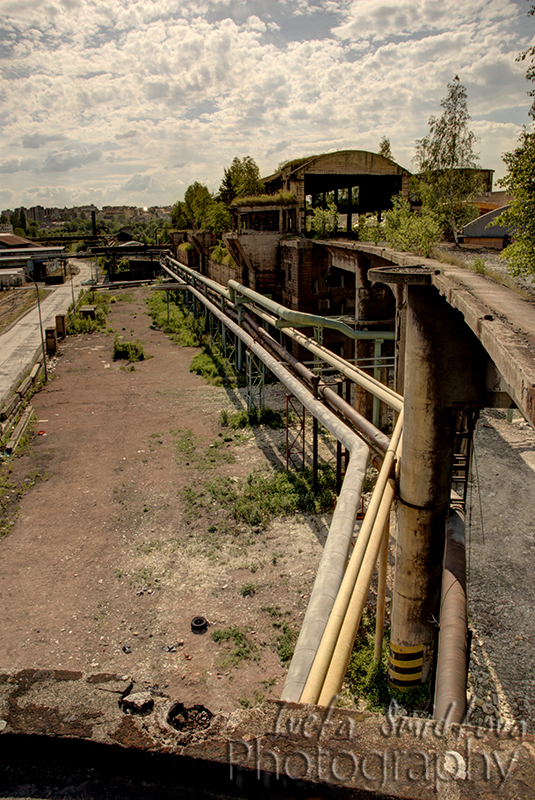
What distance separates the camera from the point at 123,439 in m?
16.1

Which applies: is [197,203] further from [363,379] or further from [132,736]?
[132,736]

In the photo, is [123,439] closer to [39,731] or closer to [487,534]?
[487,534]

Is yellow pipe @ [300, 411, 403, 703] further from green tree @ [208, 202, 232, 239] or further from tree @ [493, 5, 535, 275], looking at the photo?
green tree @ [208, 202, 232, 239]

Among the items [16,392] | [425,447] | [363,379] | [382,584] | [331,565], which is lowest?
[16,392]

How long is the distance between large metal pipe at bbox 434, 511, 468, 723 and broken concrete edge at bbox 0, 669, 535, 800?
2829mm

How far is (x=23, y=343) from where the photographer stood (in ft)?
100.0

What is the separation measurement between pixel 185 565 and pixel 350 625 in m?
6.64

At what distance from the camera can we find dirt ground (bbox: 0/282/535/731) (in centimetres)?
755

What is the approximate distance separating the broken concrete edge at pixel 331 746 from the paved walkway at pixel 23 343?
19.5 m

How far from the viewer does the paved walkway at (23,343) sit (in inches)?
921

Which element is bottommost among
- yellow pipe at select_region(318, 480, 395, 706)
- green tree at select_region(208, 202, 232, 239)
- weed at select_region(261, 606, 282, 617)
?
weed at select_region(261, 606, 282, 617)

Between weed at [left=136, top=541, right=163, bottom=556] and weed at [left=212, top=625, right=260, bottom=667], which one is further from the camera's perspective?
weed at [left=136, top=541, right=163, bottom=556]

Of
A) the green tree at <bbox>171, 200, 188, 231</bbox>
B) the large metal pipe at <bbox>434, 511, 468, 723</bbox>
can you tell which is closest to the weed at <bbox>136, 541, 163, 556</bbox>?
the large metal pipe at <bbox>434, 511, 468, 723</bbox>

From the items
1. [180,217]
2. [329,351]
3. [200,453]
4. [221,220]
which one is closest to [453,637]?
[329,351]
